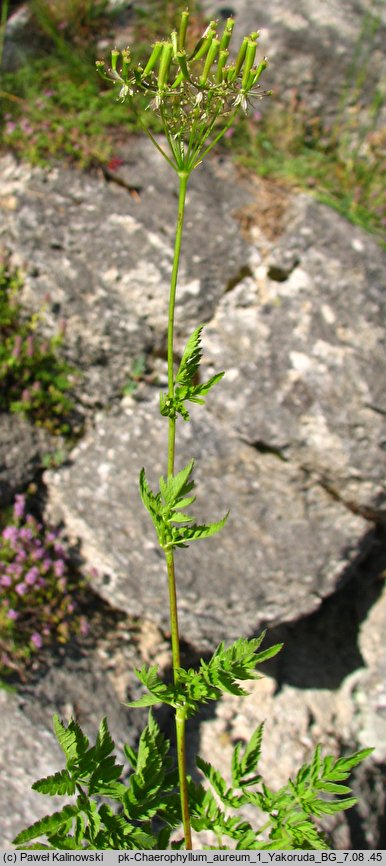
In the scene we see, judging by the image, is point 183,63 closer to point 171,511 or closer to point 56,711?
point 171,511

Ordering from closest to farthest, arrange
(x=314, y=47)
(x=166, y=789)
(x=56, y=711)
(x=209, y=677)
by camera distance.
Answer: (x=209, y=677)
(x=166, y=789)
(x=56, y=711)
(x=314, y=47)

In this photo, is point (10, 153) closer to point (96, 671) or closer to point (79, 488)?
point (79, 488)

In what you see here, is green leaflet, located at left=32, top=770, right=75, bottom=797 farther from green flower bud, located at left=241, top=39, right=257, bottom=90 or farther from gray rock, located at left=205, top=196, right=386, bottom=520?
gray rock, located at left=205, top=196, right=386, bottom=520

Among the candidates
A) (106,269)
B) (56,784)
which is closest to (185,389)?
(56,784)

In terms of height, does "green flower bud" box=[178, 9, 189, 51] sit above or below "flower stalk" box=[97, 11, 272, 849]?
above

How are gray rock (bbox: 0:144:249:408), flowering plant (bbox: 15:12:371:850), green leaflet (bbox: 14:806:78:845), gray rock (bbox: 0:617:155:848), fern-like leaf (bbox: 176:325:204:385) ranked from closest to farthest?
flowering plant (bbox: 15:12:371:850) → fern-like leaf (bbox: 176:325:204:385) → green leaflet (bbox: 14:806:78:845) → gray rock (bbox: 0:617:155:848) → gray rock (bbox: 0:144:249:408)

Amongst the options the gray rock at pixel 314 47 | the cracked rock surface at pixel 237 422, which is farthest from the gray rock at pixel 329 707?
the gray rock at pixel 314 47

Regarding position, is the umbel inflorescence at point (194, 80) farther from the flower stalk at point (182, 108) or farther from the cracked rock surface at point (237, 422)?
the cracked rock surface at point (237, 422)

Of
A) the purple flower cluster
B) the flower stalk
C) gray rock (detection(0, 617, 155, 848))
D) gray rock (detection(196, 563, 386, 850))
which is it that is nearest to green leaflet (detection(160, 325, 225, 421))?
the flower stalk

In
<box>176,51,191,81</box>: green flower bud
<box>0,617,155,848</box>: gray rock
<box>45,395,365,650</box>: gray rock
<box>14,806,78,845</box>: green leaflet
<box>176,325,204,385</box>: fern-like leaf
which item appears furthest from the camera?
<box>45,395,365,650</box>: gray rock
